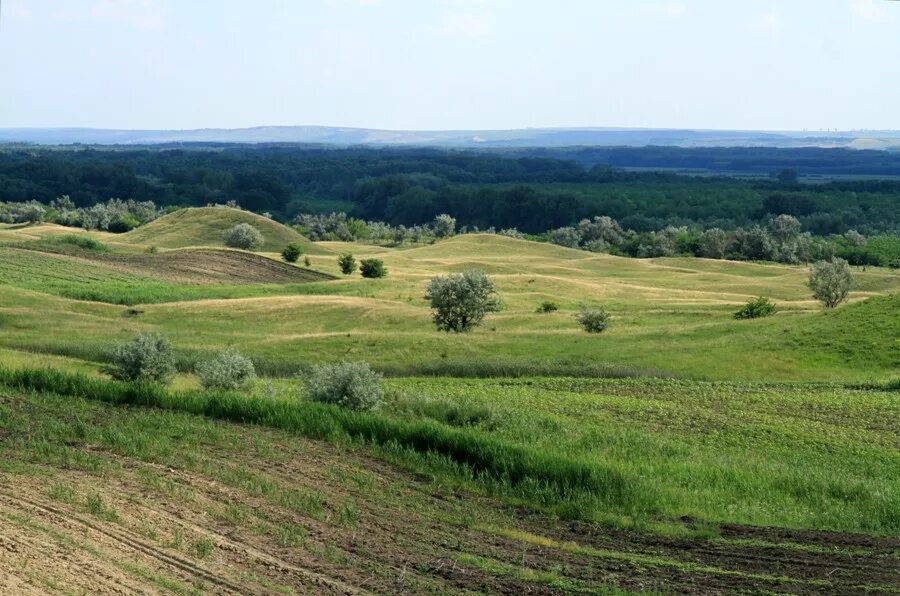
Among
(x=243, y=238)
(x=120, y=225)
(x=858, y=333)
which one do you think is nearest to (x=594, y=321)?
(x=858, y=333)

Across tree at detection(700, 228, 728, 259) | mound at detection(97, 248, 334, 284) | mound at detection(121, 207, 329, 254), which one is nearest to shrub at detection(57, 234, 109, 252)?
mound at detection(97, 248, 334, 284)

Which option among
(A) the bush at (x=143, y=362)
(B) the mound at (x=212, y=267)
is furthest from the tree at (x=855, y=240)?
(A) the bush at (x=143, y=362)

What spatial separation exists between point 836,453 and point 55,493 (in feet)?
55.1

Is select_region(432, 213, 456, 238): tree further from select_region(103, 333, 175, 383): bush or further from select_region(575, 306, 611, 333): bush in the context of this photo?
select_region(103, 333, 175, 383): bush

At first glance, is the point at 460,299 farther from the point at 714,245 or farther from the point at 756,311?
the point at 714,245

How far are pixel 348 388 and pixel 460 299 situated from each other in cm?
2706

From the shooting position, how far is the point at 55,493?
1471 cm

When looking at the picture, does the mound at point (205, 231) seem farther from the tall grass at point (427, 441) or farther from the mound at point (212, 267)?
the tall grass at point (427, 441)

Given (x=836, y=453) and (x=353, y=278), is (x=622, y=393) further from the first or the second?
(x=353, y=278)

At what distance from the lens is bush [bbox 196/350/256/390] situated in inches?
1152

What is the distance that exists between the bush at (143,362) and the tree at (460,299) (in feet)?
75.0

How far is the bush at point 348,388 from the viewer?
2566 centimetres

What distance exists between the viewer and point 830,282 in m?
59.9

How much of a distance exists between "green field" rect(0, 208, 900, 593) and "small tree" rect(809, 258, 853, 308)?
2.93 metres
